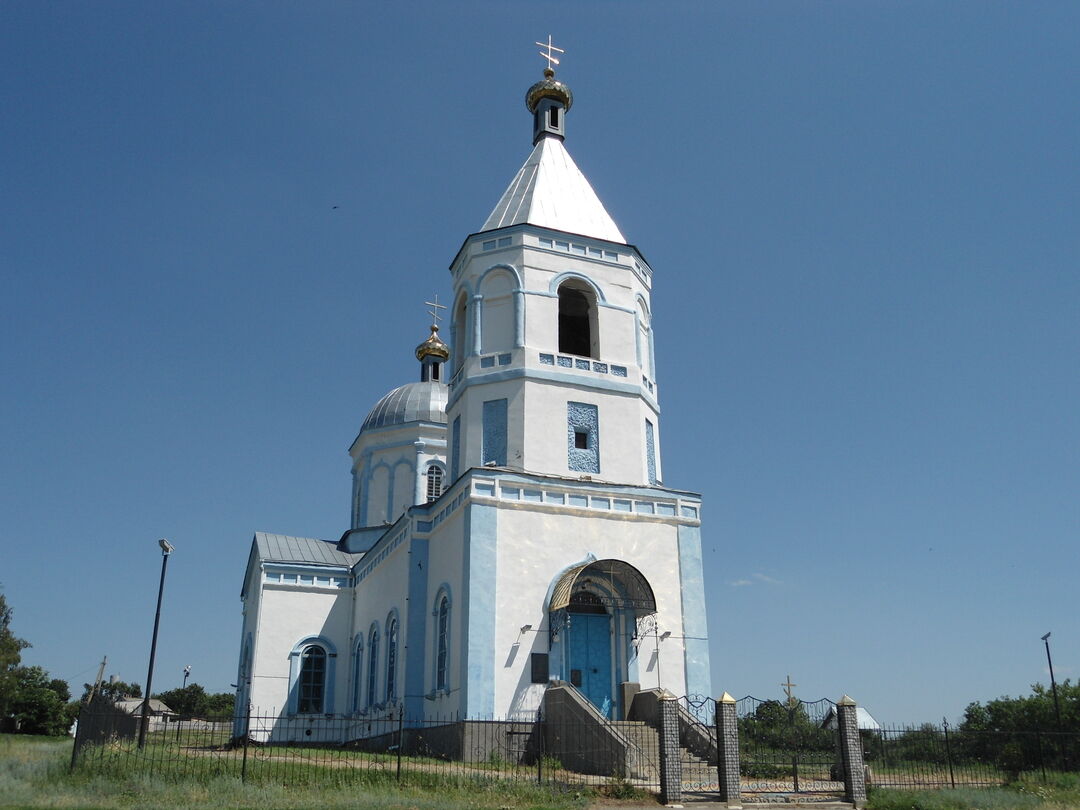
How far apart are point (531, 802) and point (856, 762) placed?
5.16 metres

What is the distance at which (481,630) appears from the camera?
18016mm

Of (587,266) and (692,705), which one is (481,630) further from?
(587,266)

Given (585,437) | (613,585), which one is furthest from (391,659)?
(585,437)

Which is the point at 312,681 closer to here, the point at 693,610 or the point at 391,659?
the point at 391,659

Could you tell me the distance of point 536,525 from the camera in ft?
63.5


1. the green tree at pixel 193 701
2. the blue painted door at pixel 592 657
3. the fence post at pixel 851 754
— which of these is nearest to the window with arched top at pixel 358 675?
the blue painted door at pixel 592 657

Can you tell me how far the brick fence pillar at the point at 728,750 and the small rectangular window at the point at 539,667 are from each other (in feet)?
15.3

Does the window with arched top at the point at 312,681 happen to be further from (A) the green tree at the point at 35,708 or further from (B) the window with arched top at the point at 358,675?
(A) the green tree at the point at 35,708

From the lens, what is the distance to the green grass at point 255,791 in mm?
11703

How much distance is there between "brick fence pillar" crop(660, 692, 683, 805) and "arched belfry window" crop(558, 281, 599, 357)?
10179 mm

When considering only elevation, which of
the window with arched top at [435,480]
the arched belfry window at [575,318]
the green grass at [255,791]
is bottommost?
the green grass at [255,791]

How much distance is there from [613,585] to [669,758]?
5.87 meters

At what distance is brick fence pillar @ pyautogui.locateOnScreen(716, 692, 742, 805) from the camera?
45.1ft

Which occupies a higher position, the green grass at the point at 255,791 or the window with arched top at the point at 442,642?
the window with arched top at the point at 442,642
